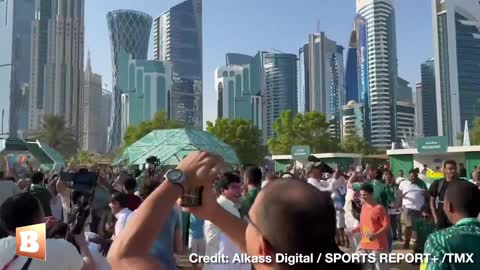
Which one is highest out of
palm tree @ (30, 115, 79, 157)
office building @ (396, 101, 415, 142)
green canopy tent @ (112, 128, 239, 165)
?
office building @ (396, 101, 415, 142)

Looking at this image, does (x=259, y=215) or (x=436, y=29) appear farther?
(x=436, y=29)

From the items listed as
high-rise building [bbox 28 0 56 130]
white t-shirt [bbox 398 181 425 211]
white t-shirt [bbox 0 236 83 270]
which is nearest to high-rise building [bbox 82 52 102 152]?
high-rise building [bbox 28 0 56 130]

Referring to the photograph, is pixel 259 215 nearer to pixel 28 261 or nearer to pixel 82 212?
pixel 28 261

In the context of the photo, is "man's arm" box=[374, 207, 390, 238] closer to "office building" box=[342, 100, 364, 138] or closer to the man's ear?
the man's ear

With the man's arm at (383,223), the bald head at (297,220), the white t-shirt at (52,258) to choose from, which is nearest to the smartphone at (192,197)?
the bald head at (297,220)

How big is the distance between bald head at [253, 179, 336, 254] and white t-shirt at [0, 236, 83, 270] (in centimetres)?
165

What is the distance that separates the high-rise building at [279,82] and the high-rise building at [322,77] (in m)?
5.41

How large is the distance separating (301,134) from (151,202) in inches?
2084

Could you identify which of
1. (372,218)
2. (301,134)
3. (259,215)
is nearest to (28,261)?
(259,215)

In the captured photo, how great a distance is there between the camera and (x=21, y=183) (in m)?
9.65

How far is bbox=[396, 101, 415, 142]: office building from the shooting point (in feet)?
440

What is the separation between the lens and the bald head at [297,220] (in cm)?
137

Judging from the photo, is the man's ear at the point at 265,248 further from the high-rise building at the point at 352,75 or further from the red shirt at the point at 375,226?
the high-rise building at the point at 352,75

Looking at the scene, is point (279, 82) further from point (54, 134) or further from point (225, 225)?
point (225, 225)
